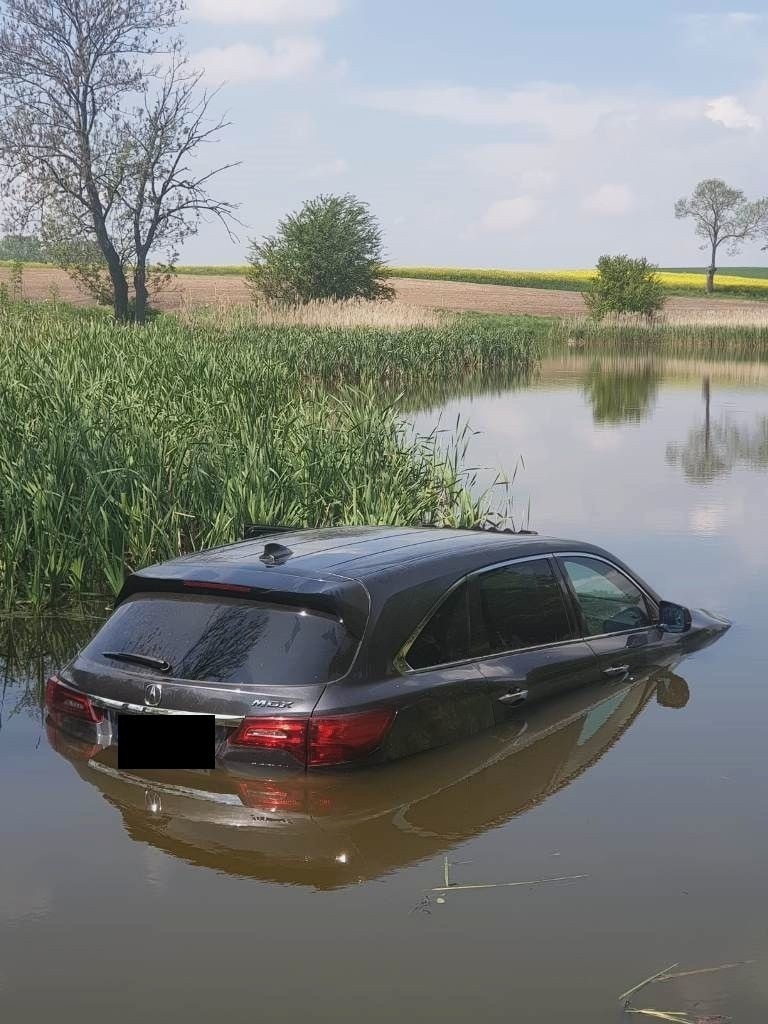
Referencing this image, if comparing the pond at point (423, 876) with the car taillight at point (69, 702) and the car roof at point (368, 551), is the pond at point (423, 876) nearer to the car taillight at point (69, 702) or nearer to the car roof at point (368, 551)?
the car taillight at point (69, 702)

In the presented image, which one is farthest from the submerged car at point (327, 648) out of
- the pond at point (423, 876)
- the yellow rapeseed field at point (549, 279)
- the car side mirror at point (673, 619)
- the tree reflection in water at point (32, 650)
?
the yellow rapeseed field at point (549, 279)

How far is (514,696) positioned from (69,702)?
6.50 ft

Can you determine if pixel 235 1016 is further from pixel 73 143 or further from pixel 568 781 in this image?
pixel 73 143

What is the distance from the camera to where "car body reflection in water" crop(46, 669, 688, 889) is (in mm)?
5057

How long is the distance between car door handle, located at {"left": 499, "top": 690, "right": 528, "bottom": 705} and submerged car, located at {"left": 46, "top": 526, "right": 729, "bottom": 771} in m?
0.01

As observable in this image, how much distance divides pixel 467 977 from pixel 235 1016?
0.73m

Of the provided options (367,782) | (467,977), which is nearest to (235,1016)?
(467,977)

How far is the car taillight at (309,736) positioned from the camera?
5.16 metres

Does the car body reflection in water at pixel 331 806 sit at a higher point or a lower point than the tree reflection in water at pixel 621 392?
higher

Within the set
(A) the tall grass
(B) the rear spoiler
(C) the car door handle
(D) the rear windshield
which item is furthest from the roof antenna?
(A) the tall grass

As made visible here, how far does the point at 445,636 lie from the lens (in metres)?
5.85

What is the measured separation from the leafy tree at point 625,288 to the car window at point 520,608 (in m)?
58.4

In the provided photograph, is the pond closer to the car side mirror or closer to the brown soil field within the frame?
the car side mirror

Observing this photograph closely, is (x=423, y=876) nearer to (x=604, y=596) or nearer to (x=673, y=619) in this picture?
(x=604, y=596)
